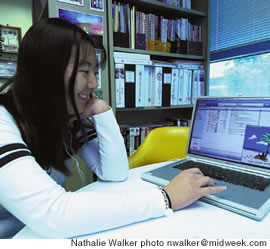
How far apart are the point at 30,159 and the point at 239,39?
6.41 ft

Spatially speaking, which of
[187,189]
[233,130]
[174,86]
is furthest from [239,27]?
[187,189]

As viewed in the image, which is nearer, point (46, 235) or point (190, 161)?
point (46, 235)

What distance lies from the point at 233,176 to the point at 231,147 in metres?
0.14

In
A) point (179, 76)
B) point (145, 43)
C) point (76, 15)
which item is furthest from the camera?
point (179, 76)

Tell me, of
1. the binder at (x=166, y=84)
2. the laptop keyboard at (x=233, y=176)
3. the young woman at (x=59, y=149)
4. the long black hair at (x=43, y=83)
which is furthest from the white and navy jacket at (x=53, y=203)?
the binder at (x=166, y=84)

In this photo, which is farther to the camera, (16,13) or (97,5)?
(16,13)

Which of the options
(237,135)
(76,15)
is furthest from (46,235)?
(76,15)

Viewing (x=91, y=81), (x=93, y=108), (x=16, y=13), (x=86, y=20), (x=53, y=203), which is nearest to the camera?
(x=53, y=203)

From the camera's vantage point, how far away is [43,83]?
655 millimetres

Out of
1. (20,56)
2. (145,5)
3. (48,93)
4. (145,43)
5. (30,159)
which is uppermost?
(145,5)

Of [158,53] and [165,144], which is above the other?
[158,53]

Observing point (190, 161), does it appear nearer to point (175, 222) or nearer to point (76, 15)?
point (175, 222)

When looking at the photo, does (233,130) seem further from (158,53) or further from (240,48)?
(240,48)

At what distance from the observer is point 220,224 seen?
0.49 meters
